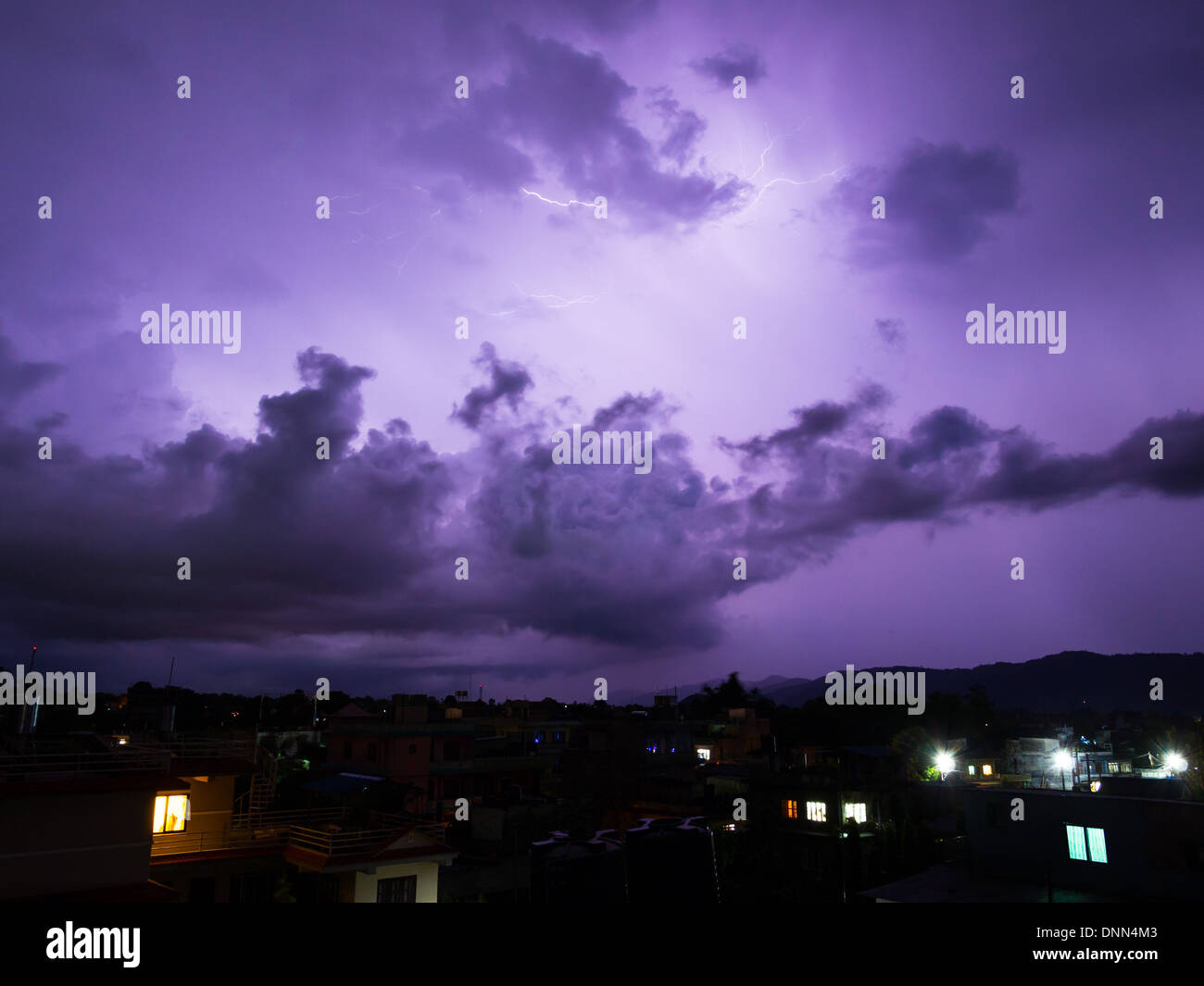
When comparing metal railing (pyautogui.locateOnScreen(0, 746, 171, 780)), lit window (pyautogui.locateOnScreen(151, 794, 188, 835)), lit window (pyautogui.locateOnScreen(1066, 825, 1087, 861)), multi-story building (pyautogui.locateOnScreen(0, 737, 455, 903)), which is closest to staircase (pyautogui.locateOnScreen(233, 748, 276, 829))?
multi-story building (pyautogui.locateOnScreen(0, 737, 455, 903))

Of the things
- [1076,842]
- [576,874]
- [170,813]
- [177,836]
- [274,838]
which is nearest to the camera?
[576,874]

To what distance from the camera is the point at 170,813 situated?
19.7 m

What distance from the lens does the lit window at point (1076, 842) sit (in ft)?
78.1

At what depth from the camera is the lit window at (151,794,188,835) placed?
63.8 feet

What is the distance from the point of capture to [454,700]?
94.8 m

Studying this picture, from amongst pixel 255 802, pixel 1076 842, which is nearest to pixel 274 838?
pixel 255 802

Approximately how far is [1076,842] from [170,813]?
94.5 ft

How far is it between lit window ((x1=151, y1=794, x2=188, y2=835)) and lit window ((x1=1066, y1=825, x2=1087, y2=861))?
28.3 meters

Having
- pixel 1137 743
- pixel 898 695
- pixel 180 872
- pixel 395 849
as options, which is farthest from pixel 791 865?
pixel 1137 743

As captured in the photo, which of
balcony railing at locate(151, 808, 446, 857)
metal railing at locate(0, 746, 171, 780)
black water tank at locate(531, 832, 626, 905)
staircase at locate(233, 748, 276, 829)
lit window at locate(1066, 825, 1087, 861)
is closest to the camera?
black water tank at locate(531, 832, 626, 905)

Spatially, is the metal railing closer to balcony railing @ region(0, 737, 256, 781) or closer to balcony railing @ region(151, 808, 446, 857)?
balcony railing @ region(0, 737, 256, 781)

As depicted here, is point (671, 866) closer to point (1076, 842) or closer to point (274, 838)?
point (274, 838)

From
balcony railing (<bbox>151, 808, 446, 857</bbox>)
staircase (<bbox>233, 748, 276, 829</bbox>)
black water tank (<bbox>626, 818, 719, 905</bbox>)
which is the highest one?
black water tank (<bbox>626, 818, 719, 905</bbox>)
